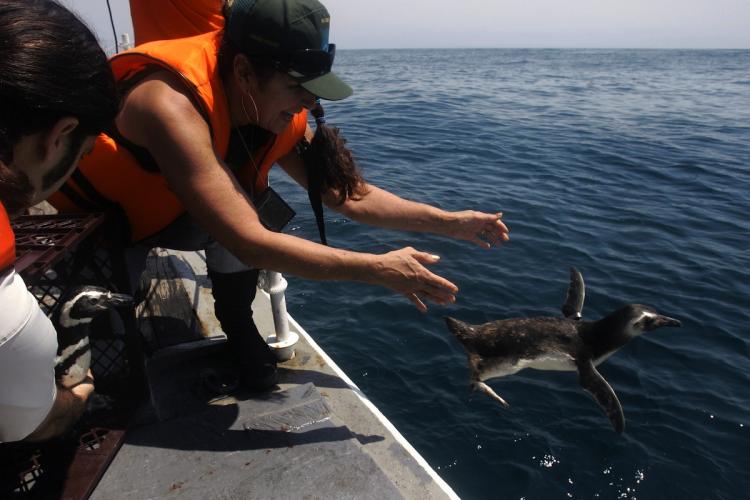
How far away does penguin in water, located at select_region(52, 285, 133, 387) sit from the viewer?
258cm

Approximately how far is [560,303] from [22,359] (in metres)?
6.50

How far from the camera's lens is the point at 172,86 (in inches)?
103

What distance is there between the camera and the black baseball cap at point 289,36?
2.60 metres

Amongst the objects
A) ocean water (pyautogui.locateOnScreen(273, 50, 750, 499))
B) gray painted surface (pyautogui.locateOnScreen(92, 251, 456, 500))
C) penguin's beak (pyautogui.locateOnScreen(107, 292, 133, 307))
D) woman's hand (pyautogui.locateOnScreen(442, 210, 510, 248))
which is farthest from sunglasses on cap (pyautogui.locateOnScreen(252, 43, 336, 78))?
ocean water (pyautogui.locateOnScreen(273, 50, 750, 499))

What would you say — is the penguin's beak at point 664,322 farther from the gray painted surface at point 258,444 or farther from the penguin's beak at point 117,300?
the penguin's beak at point 117,300

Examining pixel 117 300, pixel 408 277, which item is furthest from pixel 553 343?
pixel 117 300

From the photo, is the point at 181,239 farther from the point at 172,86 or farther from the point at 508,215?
the point at 508,215

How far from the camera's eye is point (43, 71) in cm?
155

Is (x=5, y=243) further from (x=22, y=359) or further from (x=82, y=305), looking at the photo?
(x=82, y=305)

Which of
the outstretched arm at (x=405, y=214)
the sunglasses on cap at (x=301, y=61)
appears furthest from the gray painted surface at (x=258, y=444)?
Answer: the sunglasses on cap at (x=301, y=61)

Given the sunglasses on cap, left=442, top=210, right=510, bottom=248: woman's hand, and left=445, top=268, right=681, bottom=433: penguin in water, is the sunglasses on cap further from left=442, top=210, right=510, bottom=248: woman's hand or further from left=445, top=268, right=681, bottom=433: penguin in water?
left=445, top=268, right=681, bottom=433: penguin in water

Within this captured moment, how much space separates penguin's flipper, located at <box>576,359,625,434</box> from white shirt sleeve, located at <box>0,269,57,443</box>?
13.9 ft

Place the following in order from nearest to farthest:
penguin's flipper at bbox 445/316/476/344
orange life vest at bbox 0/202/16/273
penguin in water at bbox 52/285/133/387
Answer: orange life vest at bbox 0/202/16/273
penguin in water at bbox 52/285/133/387
penguin's flipper at bbox 445/316/476/344

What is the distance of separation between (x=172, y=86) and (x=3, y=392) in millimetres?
1612
